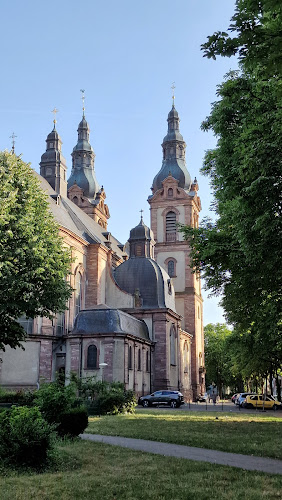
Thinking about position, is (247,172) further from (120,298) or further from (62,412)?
(120,298)

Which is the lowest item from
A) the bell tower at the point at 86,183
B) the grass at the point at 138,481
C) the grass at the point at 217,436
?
the grass at the point at 217,436

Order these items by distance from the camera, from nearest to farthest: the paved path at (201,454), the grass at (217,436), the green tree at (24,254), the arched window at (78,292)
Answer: the paved path at (201,454), the grass at (217,436), the green tree at (24,254), the arched window at (78,292)

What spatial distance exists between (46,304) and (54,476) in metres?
17.2

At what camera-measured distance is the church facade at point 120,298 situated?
40.6 metres

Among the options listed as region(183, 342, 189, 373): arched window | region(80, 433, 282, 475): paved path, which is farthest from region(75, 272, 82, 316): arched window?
region(80, 433, 282, 475): paved path

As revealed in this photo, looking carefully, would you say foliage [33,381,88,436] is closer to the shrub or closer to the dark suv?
the shrub

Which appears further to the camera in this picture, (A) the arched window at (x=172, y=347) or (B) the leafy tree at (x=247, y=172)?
(A) the arched window at (x=172, y=347)

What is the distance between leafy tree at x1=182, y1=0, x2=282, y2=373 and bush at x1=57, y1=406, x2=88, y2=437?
6.69 m

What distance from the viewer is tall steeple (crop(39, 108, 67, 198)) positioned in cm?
5444

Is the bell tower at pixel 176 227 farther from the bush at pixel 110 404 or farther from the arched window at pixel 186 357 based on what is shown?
the bush at pixel 110 404

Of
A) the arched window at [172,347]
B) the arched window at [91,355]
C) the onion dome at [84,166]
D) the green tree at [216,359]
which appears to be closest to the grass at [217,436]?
the arched window at [91,355]

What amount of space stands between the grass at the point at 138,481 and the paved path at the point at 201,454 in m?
0.64

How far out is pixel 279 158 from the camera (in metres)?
13.6

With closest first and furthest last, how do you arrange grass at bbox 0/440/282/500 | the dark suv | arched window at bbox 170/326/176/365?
grass at bbox 0/440/282/500 < the dark suv < arched window at bbox 170/326/176/365
